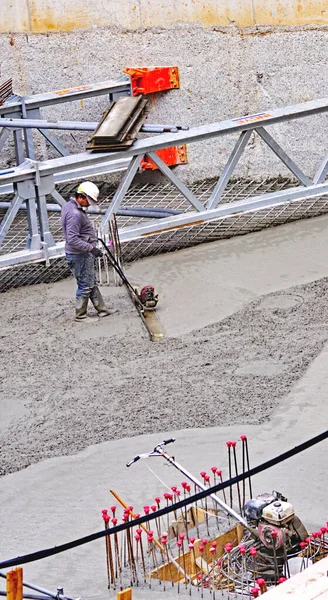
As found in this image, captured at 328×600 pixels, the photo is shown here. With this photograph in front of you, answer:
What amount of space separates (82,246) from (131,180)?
150cm

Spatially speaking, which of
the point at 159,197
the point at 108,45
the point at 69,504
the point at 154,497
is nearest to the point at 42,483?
the point at 69,504

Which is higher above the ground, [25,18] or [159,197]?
[25,18]

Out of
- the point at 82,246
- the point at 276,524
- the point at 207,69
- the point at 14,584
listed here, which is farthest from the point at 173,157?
the point at 14,584

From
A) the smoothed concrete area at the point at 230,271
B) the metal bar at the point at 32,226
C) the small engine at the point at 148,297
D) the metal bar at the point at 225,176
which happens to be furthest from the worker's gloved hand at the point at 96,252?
the metal bar at the point at 225,176

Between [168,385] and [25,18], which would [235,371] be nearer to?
[168,385]

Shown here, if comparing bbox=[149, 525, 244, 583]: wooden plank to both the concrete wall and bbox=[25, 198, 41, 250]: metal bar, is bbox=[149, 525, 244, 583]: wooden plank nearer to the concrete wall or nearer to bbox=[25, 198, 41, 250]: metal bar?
bbox=[25, 198, 41, 250]: metal bar

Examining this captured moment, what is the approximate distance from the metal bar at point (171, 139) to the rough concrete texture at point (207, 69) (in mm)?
1414

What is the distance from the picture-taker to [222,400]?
25.9ft

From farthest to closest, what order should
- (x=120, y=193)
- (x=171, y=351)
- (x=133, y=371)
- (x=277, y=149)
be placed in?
(x=277, y=149)
(x=120, y=193)
(x=171, y=351)
(x=133, y=371)

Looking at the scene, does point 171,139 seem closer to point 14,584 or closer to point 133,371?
point 133,371

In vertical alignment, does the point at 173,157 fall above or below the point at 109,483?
above

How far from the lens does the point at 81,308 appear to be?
9820 millimetres

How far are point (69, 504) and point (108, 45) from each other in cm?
816

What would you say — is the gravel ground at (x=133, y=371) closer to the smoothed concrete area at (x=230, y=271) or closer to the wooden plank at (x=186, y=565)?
the smoothed concrete area at (x=230, y=271)
